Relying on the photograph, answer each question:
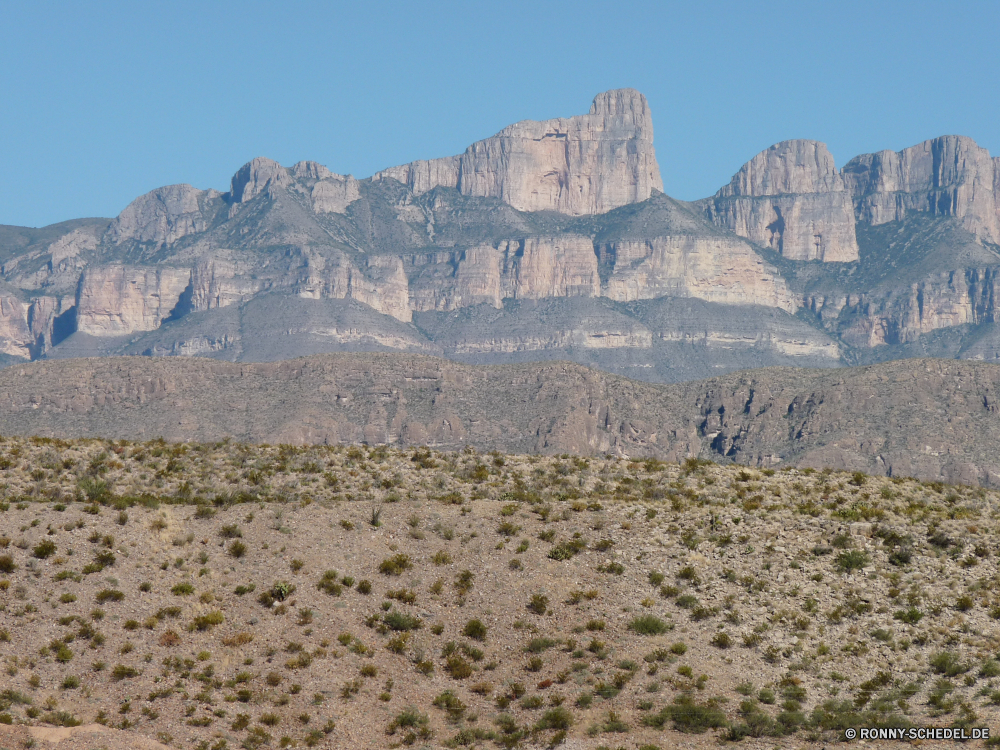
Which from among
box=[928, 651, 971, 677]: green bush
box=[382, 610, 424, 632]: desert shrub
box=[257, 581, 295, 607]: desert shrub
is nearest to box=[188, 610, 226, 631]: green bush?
box=[257, 581, 295, 607]: desert shrub

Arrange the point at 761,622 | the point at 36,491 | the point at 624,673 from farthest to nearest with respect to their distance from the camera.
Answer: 1. the point at 36,491
2. the point at 761,622
3. the point at 624,673

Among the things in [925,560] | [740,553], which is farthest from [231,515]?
[925,560]

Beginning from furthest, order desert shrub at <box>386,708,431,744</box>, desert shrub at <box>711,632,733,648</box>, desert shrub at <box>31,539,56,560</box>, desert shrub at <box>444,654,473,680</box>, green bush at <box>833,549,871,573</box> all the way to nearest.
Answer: green bush at <box>833,549,871,573</box> → desert shrub at <box>31,539,56,560</box> → desert shrub at <box>711,632,733,648</box> → desert shrub at <box>444,654,473,680</box> → desert shrub at <box>386,708,431,744</box>

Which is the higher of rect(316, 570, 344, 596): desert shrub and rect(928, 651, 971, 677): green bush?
rect(316, 570, 344, 596): desert shrub

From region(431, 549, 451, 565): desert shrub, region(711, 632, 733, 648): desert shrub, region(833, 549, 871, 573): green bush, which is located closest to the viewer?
region(711, 632, 733, 648): desert shrub

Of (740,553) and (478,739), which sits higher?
(740,553)

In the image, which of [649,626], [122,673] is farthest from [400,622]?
[122,673]

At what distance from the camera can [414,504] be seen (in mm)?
43000

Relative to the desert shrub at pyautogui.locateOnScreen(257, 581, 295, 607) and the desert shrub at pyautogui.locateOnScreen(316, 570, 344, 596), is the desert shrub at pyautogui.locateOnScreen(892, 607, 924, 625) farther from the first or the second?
the desert shrub at pyautogui.locateOnScreen(257, 581, 295, 607)

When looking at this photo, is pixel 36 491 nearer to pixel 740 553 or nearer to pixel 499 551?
pixel 499 551

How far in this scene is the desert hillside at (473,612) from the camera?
31.6m

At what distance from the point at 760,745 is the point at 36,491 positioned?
24488 mm

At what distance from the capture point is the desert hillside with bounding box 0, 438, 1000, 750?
31609mm

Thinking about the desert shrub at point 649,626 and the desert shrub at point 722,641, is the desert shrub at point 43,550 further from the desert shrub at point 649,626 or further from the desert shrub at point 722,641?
the desert shrub at point 722,641
